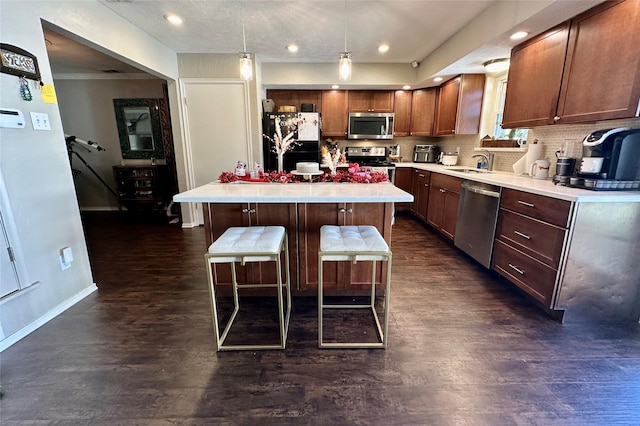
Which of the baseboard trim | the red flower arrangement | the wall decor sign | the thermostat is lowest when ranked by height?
the baseboard trim

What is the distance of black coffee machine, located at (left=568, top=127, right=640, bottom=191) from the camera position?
181 cm

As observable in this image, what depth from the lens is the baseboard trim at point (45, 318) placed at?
1.66 meters

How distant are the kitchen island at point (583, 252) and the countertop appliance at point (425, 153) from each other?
295 cm

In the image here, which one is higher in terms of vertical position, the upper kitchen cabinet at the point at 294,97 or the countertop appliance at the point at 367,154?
the upper kitchen cabinet at the point at 294,97

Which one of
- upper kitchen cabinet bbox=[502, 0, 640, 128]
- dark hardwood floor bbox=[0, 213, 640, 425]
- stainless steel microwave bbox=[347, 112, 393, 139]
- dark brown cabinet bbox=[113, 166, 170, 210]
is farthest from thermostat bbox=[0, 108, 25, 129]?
stainless steel microwave bbox=[347, 112, 393, 139]

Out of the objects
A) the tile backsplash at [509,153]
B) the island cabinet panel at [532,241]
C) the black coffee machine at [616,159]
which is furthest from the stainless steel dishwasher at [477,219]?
the tile backsplash at [509,153]

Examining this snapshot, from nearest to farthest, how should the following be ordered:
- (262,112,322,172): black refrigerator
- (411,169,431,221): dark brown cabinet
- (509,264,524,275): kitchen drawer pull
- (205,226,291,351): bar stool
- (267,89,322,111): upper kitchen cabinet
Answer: (205,226,291,351): bar stool
(509,264,524,275): kitchen drawer pull
(411,169,431,221): dark brown cabinet
(262,112,322,172): black refrigerator
(267,89,322,111): upper kitchen cabinet

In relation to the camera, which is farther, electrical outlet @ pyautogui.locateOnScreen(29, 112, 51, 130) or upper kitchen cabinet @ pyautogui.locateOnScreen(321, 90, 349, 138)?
upper kitchen cabinet @ pyautogui.locateOnScreen(321, 90, 349, 138)

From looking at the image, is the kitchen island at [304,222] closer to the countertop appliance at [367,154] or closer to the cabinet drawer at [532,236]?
the cabinet drawer at [532,236]

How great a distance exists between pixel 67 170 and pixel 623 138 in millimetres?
3950

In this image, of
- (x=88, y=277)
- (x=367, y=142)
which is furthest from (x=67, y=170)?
(x=367, y=142)

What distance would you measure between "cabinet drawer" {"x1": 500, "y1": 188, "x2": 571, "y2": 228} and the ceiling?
1.32m

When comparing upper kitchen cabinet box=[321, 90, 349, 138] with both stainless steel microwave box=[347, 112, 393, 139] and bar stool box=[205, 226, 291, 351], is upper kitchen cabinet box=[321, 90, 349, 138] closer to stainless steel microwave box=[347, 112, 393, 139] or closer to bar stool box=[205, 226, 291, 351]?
stainless steel microwave box=[347, 112, 393, 139]

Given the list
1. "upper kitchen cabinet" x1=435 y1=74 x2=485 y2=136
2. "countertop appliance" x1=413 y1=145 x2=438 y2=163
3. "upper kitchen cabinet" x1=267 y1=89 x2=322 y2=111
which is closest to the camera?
"upper kitchen cabinet" x1=435 y1=74 x2=485 y2=136
